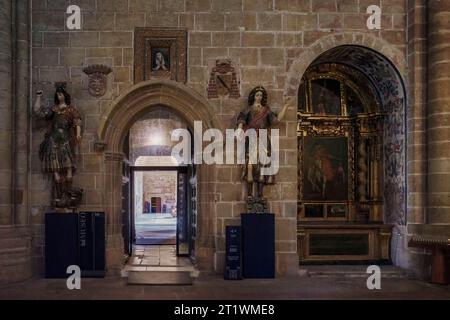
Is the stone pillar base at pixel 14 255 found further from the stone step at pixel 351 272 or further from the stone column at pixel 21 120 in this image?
the stone step at pixel 351 272

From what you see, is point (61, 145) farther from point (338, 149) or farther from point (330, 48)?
point (338, 149)

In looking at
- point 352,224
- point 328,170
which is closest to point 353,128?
point 328,170

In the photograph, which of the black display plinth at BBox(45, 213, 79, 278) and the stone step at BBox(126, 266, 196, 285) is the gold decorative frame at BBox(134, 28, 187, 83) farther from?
the stone step at BBox(126, 266, 196, 285)

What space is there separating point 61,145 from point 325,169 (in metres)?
5.03

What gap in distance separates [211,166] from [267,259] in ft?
5.98

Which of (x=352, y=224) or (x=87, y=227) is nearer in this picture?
(x=87, y=227)

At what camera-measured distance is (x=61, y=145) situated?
370 inches

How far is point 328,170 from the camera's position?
11.3m

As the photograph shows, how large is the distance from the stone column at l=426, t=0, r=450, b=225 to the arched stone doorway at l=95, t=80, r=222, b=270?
3647 millimetres

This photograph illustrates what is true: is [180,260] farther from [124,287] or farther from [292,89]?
[292,89]

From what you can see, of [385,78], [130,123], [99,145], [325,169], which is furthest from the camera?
[325,169]

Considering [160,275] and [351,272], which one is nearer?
[160,275]

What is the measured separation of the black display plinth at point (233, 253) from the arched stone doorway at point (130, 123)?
583mm

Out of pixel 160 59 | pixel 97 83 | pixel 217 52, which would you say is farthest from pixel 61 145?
pixel 217 52
